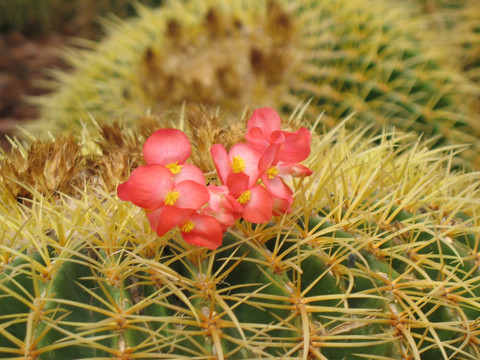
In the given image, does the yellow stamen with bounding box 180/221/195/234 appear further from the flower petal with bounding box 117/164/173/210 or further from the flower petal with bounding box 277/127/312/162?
the flower petal with bounding box 277/127/312/162

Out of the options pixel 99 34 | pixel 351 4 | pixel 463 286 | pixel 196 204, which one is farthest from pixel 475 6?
pixel 99 34

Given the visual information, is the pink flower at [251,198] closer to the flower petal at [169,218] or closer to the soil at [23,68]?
the flower petal at [169,218]

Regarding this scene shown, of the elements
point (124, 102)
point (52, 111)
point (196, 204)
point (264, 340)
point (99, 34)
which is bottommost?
point (99, 34)

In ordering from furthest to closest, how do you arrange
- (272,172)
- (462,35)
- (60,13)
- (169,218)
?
1. (60,13)
2. (462,35)
3. (272,172)
4. (169,218)

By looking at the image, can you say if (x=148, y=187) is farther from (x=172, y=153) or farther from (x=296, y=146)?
(x=296, y=146)

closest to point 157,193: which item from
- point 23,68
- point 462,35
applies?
point 462,35

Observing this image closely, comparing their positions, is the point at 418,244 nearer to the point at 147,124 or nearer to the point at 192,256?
the point at 192,256

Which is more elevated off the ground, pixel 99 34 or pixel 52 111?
pixel 52 111
